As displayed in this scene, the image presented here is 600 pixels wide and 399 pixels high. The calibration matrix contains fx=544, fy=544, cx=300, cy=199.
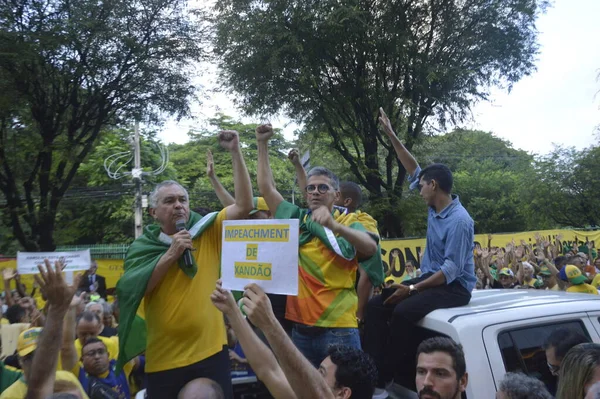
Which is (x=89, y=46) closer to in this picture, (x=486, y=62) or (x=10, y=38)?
(x=10, y=38)

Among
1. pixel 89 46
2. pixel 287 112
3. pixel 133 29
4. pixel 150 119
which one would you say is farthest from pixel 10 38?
pixel 287 112

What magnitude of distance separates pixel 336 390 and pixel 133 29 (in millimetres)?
12305

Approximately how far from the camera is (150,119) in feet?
46.5

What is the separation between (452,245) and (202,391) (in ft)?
6.09

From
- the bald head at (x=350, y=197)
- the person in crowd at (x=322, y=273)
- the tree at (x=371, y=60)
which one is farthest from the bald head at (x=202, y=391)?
the tree at (x=371, y=60)

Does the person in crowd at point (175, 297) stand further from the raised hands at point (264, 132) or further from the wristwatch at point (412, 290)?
the wristwatch at point (412, 290)

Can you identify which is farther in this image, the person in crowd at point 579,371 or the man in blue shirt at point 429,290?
the man in blue shirt at point 429,290

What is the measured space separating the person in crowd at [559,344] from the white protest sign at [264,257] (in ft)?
5.07

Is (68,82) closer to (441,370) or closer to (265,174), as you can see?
(265,174)

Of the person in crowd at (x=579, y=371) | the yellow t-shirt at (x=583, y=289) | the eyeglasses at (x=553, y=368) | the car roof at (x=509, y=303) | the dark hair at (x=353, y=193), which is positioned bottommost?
the eyeglasses at (x=553, y=368)

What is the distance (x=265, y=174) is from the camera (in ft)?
11.6

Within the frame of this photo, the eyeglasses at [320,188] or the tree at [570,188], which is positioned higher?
the tree at [570,188]

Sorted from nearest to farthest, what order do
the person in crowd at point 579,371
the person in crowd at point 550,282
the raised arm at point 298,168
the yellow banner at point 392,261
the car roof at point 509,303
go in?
the person in crowd at point 579,371
the car roof at point 509,303
the raised arm at point 298,168
the person in crowd at point 550,282
the yellow banner at point 392,261

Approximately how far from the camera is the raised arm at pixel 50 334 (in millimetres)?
2611
